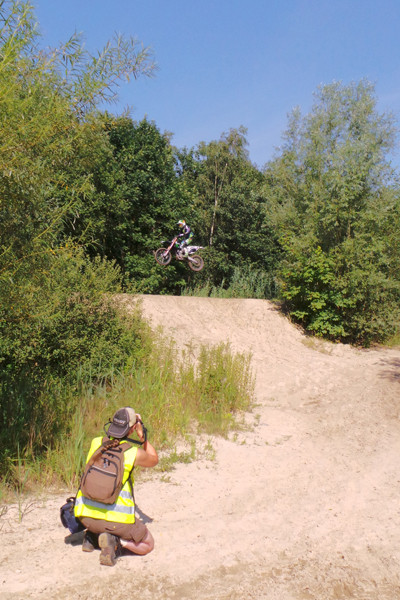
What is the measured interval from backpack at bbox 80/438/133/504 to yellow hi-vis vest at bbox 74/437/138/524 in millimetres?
56

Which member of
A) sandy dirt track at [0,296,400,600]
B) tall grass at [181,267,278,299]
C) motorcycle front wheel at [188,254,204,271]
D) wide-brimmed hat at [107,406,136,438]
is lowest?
sandy dirt track at [0,296,400,600]

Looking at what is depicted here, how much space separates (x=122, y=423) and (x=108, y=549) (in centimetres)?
80

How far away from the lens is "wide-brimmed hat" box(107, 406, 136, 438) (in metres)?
3.19

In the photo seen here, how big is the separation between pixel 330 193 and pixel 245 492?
987 centimetres

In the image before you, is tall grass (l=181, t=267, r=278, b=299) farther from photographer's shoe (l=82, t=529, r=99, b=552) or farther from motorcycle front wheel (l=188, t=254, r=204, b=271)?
photographer's shoe (l=82, t=529, r=99, b=552)

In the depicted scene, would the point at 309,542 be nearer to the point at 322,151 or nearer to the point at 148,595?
the point at 148,595

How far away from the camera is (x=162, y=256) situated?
15.5 metres

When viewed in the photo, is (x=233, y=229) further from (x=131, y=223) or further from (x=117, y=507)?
(x=117, y=507)

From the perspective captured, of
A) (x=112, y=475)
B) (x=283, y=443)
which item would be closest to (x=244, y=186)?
(x=283, y=443)

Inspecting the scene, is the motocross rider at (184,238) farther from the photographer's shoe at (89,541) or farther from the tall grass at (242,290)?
the photographer's shoe at (89,541)

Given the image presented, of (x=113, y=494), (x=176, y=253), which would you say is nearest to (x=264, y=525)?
(x=113, y=494)

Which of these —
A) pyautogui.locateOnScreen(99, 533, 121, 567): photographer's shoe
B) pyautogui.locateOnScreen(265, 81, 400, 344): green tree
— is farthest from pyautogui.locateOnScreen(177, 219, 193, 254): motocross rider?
pyautogui.locateOnScreen(99, 533, 121, 567): photographer's shoe

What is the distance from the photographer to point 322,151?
56.7ft

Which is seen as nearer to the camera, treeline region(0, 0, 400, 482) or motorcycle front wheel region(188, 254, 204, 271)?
treeline region(0, 0, 400, 482)
